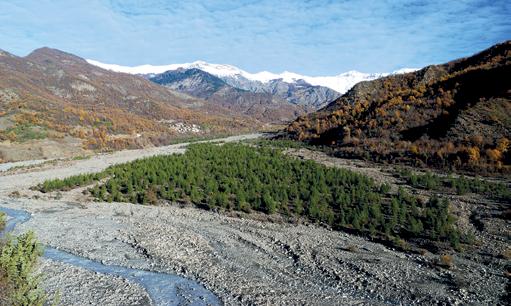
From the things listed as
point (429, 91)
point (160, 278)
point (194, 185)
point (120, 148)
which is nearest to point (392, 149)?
point (429, 91)

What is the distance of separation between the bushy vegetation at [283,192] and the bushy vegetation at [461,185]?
3.75 m

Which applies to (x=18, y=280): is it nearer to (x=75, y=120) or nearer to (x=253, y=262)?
(x=253, y=262)

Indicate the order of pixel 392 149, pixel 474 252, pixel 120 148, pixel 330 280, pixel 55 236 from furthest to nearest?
pixel 120 148 < pixel 392 149 < pixel 55 236 < pixel 474 252 < pixel 330 280

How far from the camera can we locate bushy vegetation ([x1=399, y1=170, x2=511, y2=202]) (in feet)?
94.0

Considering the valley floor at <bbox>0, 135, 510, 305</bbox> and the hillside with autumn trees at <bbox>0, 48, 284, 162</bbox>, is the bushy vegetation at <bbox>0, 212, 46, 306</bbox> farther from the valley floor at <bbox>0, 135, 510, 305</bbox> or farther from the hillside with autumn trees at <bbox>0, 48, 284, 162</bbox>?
the hillside with autumn trees at <bbox>0, 48, 284, 162</bbox>

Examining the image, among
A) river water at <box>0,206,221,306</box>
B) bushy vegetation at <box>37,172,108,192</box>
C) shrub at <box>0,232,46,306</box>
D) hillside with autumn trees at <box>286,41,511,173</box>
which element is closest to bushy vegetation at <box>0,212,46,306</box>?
shrub at <box>0,232,46,306</box>

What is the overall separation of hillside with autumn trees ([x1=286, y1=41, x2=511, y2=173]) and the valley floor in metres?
18.0

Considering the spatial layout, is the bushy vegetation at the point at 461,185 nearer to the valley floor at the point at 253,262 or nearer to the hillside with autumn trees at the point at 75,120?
the valley floor at the point at 253,262

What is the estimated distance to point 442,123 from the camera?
1836 inches

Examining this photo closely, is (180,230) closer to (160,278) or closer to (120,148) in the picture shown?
(160,278)

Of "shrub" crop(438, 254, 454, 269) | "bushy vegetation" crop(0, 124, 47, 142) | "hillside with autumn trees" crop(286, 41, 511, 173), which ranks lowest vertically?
"shrub" crop(438, 254, 454, 269)

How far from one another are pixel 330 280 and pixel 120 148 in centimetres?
7578

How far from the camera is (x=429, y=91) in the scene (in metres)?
58.7

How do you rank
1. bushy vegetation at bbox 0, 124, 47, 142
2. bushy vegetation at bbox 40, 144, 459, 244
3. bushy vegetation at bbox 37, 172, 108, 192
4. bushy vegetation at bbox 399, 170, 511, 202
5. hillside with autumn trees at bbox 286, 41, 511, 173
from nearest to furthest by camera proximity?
bushy vegetation at bbox 40, 144, 459, 244, bushy vegetation at bbox 399, 170, 511, 202, bushy vegetation at bbox 37, 172, 108, 192, hillside with autumn trees at bbox 286, 41, 511, 173, bushy vegetation at bbox 0, 124, 47, 142
